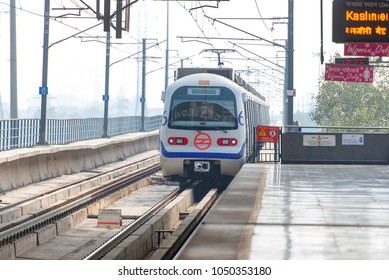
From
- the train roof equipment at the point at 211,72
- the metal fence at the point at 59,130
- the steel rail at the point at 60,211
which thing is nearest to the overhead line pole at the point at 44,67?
the metal fence at the point at 59,130

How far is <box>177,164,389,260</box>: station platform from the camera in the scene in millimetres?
10102

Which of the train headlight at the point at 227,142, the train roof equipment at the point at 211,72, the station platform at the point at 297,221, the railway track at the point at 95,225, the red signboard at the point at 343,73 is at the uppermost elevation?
the red signboard at the point at 343,73

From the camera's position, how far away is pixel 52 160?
1070 inches

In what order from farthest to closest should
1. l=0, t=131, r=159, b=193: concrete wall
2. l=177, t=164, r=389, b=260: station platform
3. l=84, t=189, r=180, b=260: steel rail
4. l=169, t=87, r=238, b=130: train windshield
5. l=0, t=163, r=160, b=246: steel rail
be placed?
l=0, t=131, r=159, b=193: concrete wall < l=169, t=87, r=238, b=130: train windshield < l=0, t=163, r=160, b=246: steel rail < l=84, t=189, r=180, b=260: steel rail < l=177, t=164, r=389, b=260: station platform

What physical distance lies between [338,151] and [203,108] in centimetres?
548

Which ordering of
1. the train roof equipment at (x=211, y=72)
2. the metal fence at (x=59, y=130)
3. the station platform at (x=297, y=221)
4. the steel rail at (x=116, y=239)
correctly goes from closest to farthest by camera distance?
1. the station platform at (x=297, y=221)
2. the steel rail at (x=116, y=239)
3. the train roof equipment at (x=211, y=72)
4. the metal fence at (x=59, y=130)

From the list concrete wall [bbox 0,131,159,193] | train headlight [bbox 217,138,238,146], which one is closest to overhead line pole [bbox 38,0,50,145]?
concrete wall [bbox 0,131,159,193]

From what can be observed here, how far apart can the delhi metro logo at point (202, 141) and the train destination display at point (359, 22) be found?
568 cm

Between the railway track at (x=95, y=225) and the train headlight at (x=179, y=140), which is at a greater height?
the train headlight at (x=179, y=140)

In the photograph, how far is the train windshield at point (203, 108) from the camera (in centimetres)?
2202

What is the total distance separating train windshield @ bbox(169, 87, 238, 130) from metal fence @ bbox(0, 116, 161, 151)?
607cm

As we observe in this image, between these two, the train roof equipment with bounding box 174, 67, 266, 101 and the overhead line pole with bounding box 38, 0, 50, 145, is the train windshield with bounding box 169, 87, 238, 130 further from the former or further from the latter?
the overhead line pole with bounding box 38, 0, 50, 145

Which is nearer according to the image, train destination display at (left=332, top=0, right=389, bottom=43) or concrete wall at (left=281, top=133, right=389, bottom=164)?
train destination display at (left=332, top=0, right=389, bottom=43)

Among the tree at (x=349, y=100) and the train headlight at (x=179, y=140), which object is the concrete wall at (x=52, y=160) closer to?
the train headlight at (x=179, y=140)
